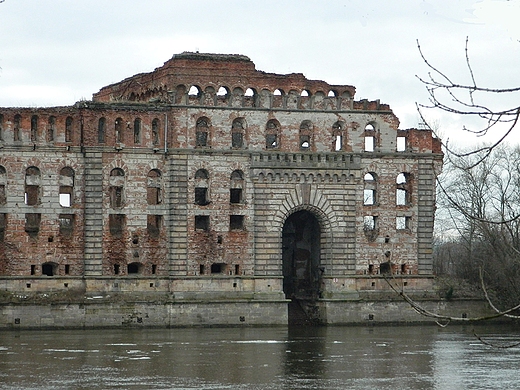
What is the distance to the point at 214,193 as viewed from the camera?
162 ft

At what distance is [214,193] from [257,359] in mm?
15963

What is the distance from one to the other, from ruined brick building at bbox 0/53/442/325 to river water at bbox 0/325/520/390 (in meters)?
2.96

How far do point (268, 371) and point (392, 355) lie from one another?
21.1 feet

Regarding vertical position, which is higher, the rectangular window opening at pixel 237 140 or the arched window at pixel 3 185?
the rectangular window opening at pixel 237 140

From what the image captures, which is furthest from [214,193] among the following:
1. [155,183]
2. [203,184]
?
[155,183]

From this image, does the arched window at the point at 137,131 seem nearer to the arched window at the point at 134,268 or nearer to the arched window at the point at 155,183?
the arched window at the point at 155,183

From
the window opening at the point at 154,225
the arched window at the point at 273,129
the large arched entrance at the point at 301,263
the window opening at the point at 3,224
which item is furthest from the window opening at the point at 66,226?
the large arched entrance at the point at 301,263

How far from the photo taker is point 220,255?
4916cm

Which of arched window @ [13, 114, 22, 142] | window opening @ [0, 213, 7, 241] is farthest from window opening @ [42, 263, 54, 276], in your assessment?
arched window @ [13, 114, 22, 142]

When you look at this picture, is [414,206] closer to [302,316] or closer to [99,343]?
[302,316]

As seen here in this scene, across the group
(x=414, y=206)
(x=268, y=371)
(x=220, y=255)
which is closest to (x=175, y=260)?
(x=220, y=255)

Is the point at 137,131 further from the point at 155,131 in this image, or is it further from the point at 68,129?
the point at 68,129

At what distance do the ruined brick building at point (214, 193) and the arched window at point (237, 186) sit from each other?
0.05 m

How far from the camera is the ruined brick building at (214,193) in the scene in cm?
4778
